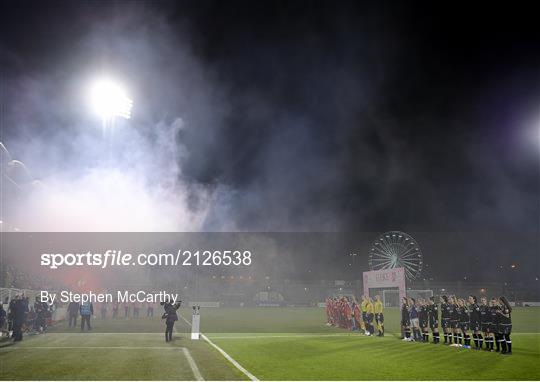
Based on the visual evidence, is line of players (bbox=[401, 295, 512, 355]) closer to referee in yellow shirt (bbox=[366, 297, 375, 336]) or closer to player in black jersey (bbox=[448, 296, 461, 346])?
A: player in black jersey (bbox=[448, 296, 461, 346])

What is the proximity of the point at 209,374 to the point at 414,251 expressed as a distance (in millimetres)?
42968

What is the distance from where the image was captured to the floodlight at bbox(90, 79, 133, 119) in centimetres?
3306

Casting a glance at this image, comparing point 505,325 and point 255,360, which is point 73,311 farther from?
point 505,325

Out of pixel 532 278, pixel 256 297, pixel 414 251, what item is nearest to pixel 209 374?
pixel 414 251

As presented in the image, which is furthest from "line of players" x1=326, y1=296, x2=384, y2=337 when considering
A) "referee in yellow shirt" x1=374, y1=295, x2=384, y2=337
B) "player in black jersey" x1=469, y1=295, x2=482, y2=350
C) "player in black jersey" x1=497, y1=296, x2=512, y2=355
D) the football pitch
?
"player in black jersey" x1=497, y1=296, x2=512, y2=355

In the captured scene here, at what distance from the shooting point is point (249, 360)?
1480cm

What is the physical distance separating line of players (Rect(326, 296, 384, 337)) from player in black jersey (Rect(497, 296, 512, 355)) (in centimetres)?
784

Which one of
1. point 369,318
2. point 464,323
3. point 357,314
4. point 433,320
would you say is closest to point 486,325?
point 464,323

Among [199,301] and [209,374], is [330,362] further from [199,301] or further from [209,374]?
[199,301]

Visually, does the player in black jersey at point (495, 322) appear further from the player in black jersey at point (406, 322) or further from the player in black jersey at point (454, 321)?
the player in black jersey at point (406, 322)

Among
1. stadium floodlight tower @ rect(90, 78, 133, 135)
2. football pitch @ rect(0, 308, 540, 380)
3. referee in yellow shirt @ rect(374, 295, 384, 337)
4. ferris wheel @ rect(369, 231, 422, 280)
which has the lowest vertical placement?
football pitch @ rect(0, 308, 540, 380)

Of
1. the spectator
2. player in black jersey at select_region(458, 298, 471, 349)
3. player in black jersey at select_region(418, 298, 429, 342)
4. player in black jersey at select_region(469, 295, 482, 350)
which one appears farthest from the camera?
the spectator

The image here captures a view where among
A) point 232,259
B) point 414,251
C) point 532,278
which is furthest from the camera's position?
point 532,278

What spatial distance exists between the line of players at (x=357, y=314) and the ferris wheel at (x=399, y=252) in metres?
18.6
